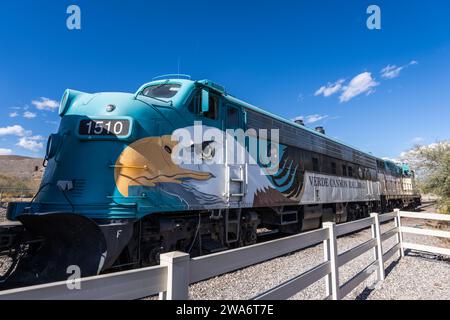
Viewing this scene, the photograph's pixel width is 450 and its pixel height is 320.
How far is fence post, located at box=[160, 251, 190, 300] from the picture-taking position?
1.72 metres

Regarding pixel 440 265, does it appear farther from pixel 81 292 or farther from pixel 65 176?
pixel 65 176

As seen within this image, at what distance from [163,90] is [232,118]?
1.78 m

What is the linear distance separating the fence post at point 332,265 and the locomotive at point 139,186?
2610mm

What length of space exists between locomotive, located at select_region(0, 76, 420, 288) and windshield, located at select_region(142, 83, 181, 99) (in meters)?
0.03

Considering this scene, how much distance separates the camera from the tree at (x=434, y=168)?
11359mm

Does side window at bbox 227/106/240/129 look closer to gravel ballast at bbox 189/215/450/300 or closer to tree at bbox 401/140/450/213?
gravel ballast at bbox 189/215/450/300

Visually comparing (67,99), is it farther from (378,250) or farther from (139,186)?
(378,250)

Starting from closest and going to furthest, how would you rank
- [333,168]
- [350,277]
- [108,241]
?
[108,241], [350,277], [333,168]

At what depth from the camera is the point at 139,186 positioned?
452 centimetres

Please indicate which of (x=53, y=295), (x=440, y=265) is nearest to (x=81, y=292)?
(x=53, y=295)

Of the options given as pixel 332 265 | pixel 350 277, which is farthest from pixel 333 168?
pixel 332 265
